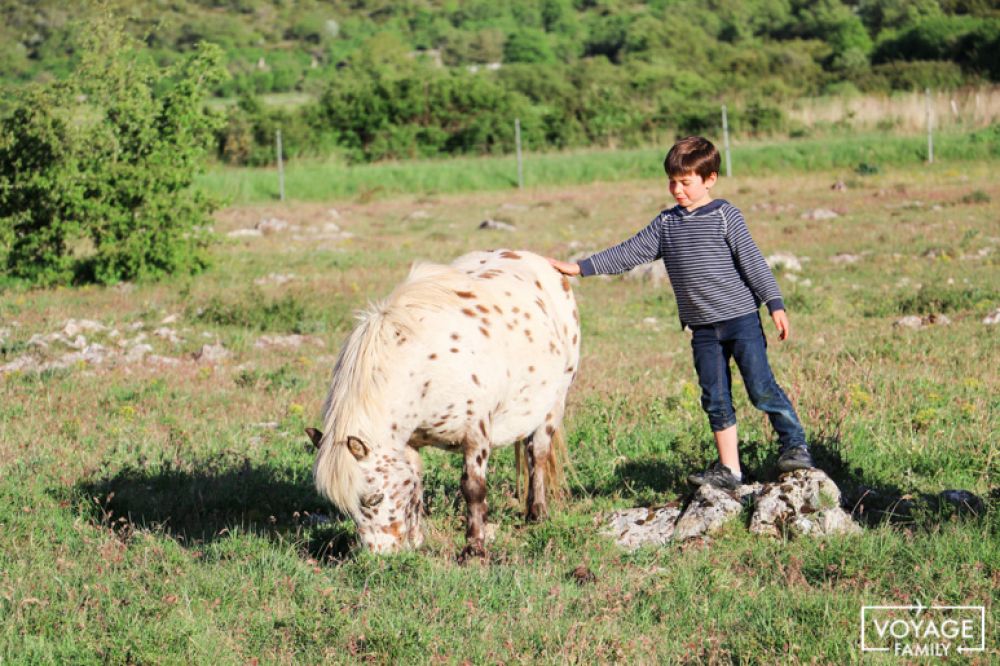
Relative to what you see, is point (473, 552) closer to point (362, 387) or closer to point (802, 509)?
point (362, 387)

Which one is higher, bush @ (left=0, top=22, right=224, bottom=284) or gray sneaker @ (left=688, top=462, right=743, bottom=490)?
bush @ (left=0, top=22, right=224, bottom=284)

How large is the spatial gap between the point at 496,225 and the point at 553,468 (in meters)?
15.9

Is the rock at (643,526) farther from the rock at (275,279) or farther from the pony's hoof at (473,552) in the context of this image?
the rock at (275,279)

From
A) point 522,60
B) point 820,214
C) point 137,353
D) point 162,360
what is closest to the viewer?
point 162,360

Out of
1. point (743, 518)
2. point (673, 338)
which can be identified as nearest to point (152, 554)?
point (743, 518)

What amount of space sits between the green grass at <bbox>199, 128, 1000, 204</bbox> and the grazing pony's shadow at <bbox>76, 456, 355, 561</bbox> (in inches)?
Answer: 901

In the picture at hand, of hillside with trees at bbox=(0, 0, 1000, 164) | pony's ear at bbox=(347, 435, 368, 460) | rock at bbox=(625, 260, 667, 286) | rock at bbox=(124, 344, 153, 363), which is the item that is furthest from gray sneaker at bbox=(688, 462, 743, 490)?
hillside with trees at bbox=(0, 0, 1000, 164)

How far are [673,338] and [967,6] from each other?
65.1 metres

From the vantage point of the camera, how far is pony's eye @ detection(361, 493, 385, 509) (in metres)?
5.32

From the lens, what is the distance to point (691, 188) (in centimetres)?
618

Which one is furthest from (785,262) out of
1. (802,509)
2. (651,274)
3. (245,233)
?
(245,233)

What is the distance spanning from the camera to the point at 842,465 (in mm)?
6746

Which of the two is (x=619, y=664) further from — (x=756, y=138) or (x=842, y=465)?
(x=756, y=138)

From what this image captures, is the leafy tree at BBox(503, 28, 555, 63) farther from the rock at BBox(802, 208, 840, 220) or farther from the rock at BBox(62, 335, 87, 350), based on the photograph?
the rock at BBox(62, 335, 87, 350)
